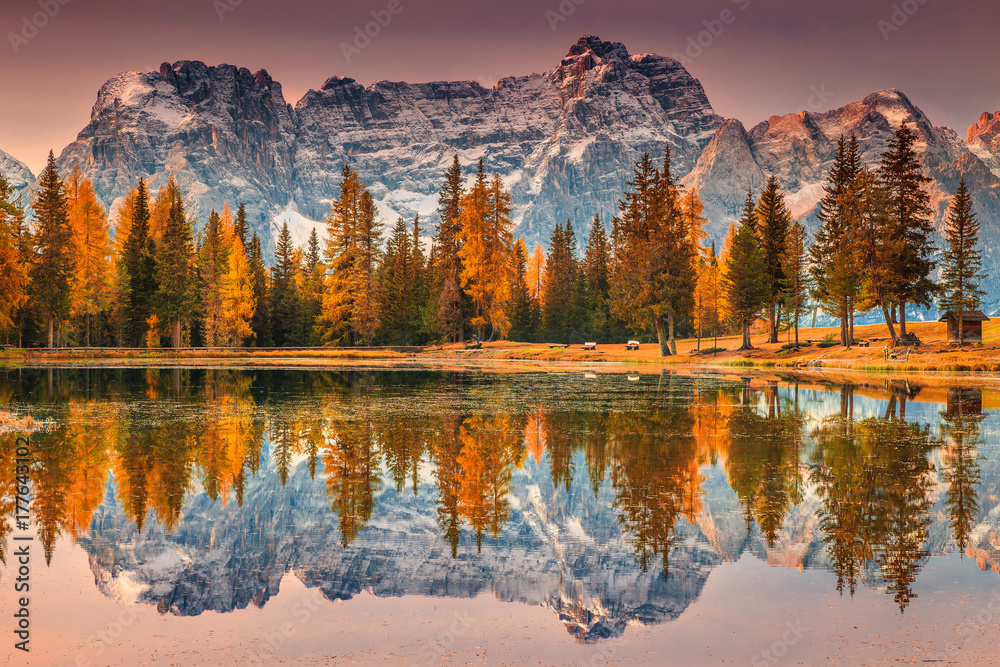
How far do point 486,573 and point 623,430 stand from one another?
524 inches

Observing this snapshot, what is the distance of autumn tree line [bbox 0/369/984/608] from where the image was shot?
1195 cm

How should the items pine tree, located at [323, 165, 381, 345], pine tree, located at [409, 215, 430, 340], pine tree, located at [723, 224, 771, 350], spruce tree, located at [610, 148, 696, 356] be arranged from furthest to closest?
pine tree, located at [409, 215, 430, 340]
pine tree, located at [323, 165, 381, 345]
pine tree, located at [723, 224, 771, 350]
spruce tree, located at [610, 148, 696, 356]

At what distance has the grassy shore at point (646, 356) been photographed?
54500 millimetres

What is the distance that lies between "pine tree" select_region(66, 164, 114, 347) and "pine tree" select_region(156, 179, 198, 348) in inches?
212

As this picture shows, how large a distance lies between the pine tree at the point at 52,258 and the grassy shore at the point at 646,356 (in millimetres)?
5697

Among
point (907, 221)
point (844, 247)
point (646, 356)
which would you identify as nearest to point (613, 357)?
point (646, 356)

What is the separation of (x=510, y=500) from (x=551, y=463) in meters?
3.67

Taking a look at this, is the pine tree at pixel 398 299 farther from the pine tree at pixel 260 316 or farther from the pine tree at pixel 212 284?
the pine tree at pixel 212 284

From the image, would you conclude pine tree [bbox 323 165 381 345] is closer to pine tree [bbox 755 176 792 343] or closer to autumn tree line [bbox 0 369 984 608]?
pine tree [bbox 755 176 792 343]

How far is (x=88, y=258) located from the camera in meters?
81.8

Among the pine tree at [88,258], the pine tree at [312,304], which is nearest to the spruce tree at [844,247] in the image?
the pine tree at [312,304]

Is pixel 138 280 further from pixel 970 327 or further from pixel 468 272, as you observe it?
pixel 970 327

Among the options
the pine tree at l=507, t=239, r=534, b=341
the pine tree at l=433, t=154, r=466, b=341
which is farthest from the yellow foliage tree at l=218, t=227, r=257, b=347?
the pine tree at l=507, t=239, r=534, b=341

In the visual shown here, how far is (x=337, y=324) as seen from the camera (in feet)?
293
